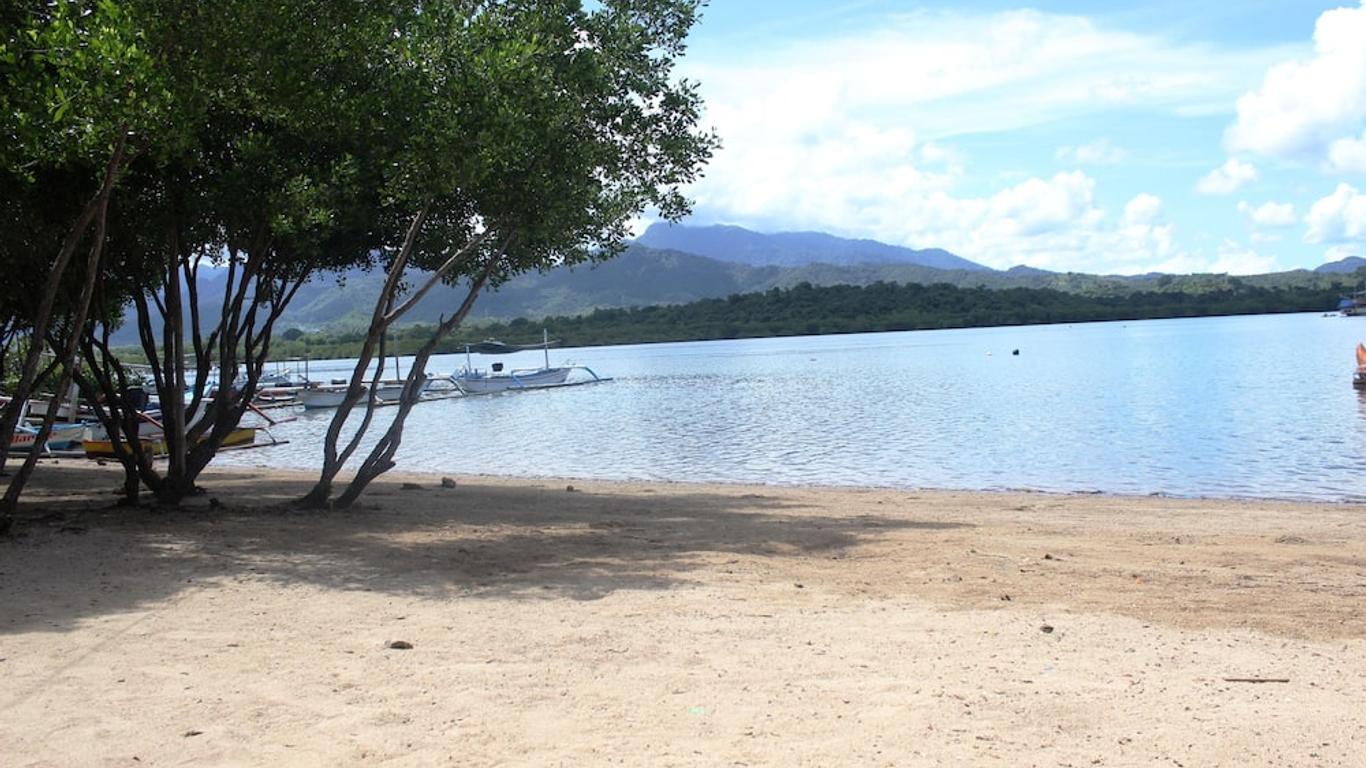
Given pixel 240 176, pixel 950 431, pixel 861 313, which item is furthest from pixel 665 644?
pixel 861 313

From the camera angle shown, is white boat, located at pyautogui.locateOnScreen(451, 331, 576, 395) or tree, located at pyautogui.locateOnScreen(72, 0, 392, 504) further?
white boat, located at pyautogui.locateOnScreen(451, 331, 576, 395)

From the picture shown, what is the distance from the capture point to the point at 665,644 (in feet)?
23.9

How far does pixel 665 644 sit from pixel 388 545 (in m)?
5.29

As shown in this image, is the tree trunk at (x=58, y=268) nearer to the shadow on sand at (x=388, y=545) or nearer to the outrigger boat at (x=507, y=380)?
the shadow on sand at (x=388, y=545)

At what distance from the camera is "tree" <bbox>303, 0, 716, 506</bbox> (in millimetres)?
11383

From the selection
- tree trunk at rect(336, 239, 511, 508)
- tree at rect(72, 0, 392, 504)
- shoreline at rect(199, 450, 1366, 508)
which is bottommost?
→ shoreline at rect(199, 450, 1366, 508)

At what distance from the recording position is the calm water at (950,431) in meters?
24.4

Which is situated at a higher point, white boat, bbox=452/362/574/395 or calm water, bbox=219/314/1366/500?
white boat, bbox=452/362/574/395

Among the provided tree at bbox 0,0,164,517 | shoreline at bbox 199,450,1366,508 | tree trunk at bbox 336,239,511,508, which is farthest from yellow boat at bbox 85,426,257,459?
tree at bbox 0,0,164,517

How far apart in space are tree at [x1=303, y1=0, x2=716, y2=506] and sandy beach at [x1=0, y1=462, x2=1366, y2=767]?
3.19 meters

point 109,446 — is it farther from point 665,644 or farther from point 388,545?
point 665,644

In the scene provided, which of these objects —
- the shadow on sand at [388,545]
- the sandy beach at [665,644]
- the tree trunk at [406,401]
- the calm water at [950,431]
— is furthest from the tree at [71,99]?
the calm water at [950,431]

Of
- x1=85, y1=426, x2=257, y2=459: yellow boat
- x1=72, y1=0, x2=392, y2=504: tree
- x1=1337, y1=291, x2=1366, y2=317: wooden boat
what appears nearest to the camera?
x1=72, y1=0, x2=392, y2=504: tree

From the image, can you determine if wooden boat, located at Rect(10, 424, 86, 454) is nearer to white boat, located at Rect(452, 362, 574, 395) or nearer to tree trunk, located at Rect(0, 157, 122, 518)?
tree trunk, located at Rect(0, 157, 122, 518)
